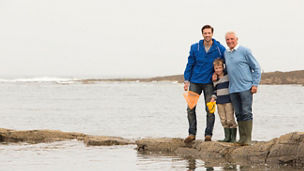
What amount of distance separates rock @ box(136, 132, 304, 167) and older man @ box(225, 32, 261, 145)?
657mm

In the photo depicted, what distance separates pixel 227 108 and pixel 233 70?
76 centimetres

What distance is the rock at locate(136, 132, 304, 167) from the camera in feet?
27.0

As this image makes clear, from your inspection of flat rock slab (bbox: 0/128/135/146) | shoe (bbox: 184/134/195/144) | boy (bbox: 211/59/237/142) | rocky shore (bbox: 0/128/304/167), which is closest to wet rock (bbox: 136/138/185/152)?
rocky shore (bbox: 0/128/304/167)

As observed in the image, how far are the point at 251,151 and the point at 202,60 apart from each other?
1.81 metres

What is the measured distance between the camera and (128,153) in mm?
10031

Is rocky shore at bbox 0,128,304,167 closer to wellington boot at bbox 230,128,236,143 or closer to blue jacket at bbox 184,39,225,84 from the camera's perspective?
wellington boot at bbox 230,128,236,143

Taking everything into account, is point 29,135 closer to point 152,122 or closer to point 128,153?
point 128,153

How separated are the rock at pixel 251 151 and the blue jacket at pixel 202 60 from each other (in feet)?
4.01

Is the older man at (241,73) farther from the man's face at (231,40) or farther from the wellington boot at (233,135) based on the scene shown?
the wellington boot at (233,135)

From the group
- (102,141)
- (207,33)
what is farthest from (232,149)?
(102,141)

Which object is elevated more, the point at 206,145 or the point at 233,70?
the point at 233,70

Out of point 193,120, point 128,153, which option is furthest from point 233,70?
point 128,153

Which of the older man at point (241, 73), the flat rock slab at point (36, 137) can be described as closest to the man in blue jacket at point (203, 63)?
the older man at point (241, 73)

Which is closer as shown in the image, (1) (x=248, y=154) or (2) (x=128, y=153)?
(1) (x=248, y=154)
